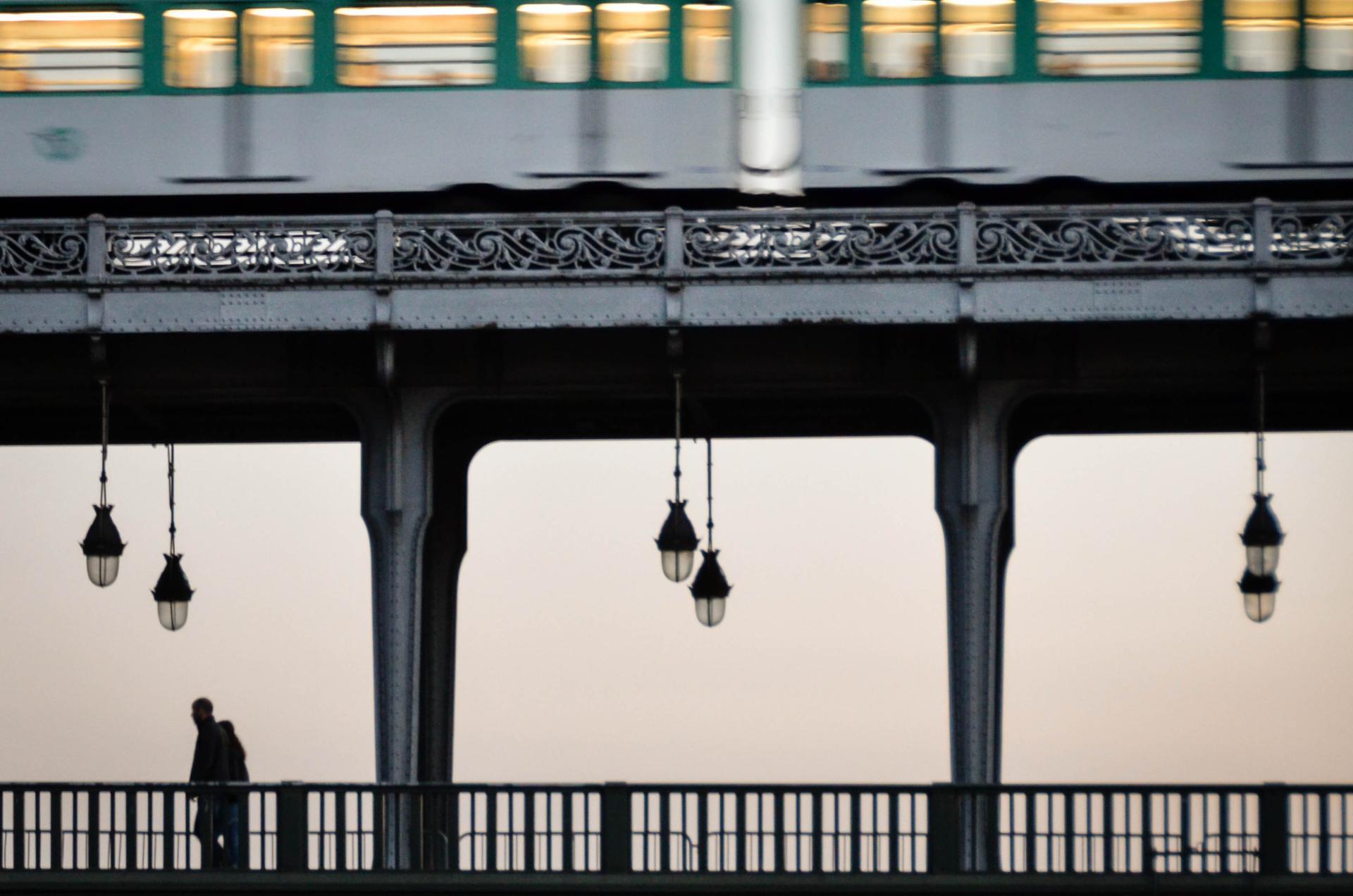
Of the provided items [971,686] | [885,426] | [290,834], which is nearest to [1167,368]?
[971,686]

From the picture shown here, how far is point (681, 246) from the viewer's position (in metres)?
21.4

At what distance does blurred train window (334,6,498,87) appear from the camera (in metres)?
24.6

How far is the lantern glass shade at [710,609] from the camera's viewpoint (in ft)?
72.5

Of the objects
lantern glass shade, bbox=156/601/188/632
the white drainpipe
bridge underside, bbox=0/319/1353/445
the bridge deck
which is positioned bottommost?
lantern glass shade, bbox=156/601/188/632

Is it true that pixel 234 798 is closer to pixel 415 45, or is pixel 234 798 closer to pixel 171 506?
pixel 171 506

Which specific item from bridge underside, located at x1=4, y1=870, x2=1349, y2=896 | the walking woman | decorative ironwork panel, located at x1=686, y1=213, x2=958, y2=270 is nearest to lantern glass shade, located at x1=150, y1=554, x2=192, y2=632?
the walking woman

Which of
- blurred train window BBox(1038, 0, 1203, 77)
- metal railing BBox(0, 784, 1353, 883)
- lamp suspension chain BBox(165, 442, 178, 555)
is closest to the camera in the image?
metal railing BBox(0, 784, 1353, 883)

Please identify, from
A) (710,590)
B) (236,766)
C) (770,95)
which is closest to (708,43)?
(770,95)

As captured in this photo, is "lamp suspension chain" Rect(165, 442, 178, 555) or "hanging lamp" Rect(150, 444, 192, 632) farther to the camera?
"lamp suspension chain" Rect(165, 442, 178, 555)

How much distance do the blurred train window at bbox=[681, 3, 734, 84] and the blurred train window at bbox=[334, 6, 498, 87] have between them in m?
2.15

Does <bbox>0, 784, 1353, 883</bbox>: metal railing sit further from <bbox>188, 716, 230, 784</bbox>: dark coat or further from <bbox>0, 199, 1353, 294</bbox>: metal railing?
<bbox>0, 199, 1353, 294</bbox>: metal railing

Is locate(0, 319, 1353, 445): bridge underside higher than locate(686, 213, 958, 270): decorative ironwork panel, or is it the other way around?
locate(686, 213, 958, 270): decorative ironwork panel

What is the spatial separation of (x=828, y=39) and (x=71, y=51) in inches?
338

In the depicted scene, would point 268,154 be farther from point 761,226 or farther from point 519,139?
point 761,226
